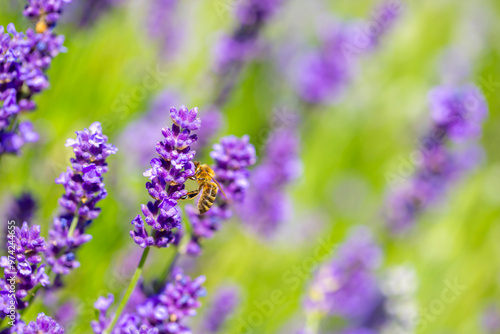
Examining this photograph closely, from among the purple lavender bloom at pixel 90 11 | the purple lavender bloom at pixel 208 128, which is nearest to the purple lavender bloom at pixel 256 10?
the purple lavender bloom at pixel 208 128

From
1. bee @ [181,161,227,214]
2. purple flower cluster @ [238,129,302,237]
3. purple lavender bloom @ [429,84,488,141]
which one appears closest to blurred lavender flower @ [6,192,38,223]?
bee @ [181,161,227,214]

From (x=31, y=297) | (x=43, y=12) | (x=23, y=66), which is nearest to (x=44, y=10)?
(x=43, y=12)

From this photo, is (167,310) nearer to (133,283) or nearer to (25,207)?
(133,283)

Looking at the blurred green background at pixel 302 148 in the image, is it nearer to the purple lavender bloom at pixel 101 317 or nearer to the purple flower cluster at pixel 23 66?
the purple lavender bloom at pixel 101 317

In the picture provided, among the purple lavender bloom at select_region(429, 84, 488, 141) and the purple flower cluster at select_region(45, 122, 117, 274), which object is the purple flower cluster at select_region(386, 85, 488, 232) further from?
the purple flower cluster at select_region(45, 122, 117, 274)

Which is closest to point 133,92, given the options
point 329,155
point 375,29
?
point 375,29
